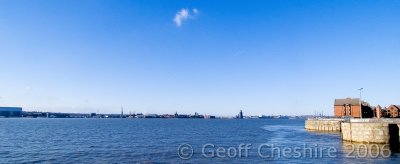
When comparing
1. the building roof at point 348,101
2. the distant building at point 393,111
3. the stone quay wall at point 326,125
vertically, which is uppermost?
the building roof at point 348,101

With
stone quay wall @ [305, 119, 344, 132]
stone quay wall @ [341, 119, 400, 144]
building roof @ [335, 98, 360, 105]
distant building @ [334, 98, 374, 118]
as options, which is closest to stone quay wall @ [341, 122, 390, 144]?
stone quay wall @ [341, 119, 400, 144]

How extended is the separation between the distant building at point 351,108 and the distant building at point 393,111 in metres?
6.26

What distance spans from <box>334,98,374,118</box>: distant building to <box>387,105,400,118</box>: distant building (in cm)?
626

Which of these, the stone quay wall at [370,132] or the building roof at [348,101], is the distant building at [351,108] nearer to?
the building roof at [348,101]

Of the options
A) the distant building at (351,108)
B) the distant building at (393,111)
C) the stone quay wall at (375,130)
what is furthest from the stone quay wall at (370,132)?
the distant building at (393,111)

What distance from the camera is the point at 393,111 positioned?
412ft

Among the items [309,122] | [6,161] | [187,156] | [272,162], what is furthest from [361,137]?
[309,122]

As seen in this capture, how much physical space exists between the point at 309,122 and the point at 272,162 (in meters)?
90.1

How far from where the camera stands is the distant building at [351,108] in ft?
418

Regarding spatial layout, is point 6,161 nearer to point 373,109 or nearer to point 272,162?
point 272,162

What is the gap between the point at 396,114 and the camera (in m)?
124

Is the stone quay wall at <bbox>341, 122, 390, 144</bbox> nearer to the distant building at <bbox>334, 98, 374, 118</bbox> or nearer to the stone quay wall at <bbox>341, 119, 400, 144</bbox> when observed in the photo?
the stone quay wall at <bbox>341, 119, 400, 144</bbox>

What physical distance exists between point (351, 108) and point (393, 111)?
1459cm

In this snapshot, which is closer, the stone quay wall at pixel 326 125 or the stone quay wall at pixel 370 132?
the stone quay wall at pixel 370 132
